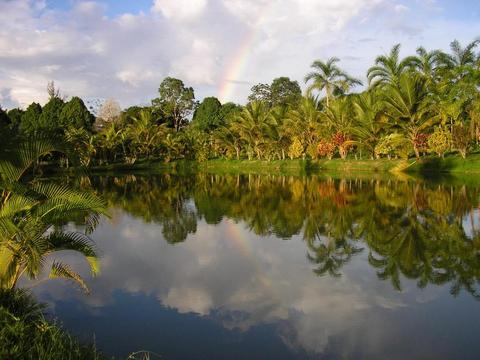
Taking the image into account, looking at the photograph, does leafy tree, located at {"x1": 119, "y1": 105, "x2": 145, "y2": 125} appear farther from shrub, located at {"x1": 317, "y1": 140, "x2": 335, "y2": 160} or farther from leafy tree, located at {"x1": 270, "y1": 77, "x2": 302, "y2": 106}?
shrub, located at {"x1": 317, "y1": 140, "x2": 335, "y2": 160}

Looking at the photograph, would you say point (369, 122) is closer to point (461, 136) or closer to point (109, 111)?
point (461, 136)

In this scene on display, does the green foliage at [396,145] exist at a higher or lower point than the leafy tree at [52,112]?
lower

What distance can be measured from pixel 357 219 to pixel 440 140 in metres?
18.0

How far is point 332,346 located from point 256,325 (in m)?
1.11

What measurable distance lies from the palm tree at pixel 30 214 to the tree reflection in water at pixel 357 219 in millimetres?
4576

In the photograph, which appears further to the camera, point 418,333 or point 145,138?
point 145,138

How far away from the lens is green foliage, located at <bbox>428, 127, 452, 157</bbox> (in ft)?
93.1

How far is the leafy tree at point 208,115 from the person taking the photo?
60062mm

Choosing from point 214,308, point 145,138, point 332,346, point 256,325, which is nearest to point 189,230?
point 214,308

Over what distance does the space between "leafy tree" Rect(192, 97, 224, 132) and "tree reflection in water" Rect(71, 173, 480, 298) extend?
36.4 metres

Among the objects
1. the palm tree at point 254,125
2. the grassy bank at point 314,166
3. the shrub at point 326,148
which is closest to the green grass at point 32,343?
the grassy bank at point 314,166

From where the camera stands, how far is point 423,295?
6816mm

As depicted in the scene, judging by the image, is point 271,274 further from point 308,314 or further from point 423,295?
point 423,295

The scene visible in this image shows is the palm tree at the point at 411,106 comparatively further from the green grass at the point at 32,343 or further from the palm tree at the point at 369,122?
the green grass at the point at 32,343
